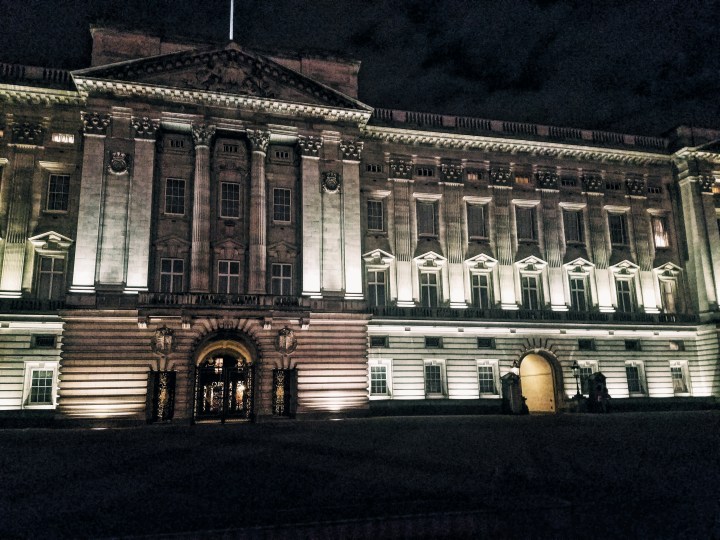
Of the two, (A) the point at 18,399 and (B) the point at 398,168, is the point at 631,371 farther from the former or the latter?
(A) the point at 18,399

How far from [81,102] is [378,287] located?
2296cm

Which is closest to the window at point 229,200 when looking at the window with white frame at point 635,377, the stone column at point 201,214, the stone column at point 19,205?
the stone column at point 201,214

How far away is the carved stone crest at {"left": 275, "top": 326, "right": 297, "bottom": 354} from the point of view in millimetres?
34938

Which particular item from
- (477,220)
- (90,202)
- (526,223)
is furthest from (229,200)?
(526,223)

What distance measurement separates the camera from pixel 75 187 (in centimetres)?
3706

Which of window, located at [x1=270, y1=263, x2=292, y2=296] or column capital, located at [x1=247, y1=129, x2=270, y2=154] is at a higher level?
column capital, located at [x1=247, y1=129, x2=270, y2=154]

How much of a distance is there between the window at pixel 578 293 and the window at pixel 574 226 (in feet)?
9.84

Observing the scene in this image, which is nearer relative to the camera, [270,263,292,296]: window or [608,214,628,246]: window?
[270,263,292,296]: window

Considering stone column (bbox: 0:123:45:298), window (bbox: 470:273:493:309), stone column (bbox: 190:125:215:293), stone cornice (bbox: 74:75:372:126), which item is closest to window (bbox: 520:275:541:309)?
window (bbox: 470:273:493:309)

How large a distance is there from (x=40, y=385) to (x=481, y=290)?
97.6 ft

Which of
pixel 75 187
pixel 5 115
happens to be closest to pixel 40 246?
pixel 75 187

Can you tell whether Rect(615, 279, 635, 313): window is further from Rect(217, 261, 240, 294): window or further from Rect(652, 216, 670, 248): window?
Rect(217, 261, 240, 294): window

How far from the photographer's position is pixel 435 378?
40875mm

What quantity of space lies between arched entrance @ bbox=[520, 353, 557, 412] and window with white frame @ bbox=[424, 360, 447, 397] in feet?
22.6
